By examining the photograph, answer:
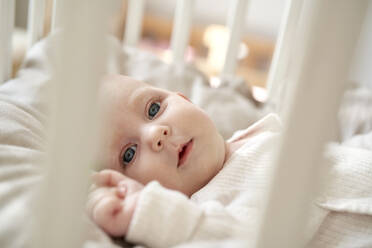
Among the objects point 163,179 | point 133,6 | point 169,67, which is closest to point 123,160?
point 163,179

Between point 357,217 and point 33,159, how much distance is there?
488mm

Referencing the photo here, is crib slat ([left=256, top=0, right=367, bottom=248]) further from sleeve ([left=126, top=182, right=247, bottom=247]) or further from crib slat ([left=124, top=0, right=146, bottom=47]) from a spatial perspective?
crib slat ([left=124, top=0, right=146, bottom=47])

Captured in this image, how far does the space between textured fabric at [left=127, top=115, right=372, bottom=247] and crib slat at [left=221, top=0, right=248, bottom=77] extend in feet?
1.50

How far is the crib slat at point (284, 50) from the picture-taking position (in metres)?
1.11

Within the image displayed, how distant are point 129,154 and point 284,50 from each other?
64 cm

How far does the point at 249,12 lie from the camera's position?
2.61 m

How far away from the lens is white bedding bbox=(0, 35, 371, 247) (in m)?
0.49

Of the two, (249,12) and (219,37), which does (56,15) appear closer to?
(219,37)

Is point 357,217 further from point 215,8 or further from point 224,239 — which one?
point 215,8

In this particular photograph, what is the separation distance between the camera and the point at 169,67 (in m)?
1.18

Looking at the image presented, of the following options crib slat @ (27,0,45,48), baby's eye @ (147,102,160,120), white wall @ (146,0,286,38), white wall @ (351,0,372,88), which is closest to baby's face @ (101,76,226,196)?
baby's eye @ (147,102,160,120)

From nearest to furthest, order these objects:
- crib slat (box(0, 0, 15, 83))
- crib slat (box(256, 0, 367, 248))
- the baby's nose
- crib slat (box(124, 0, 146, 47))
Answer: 1. crib slat (box(256, 0, 367, 248))
2. the baby's nose
3. crib slat (box(0, 0, 15, 83))
4. crib slat (box(124, 0, 146, 47))

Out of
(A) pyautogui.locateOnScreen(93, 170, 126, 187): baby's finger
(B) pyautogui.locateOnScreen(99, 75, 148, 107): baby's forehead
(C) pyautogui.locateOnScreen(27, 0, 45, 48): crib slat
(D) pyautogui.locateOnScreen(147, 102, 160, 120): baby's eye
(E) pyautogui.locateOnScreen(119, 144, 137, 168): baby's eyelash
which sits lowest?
(E) pyautogui.locateOnScreen(119, 144, 137, 168): baby's eyelash

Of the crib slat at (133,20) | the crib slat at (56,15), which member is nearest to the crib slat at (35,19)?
the crib slat at (56,15)
